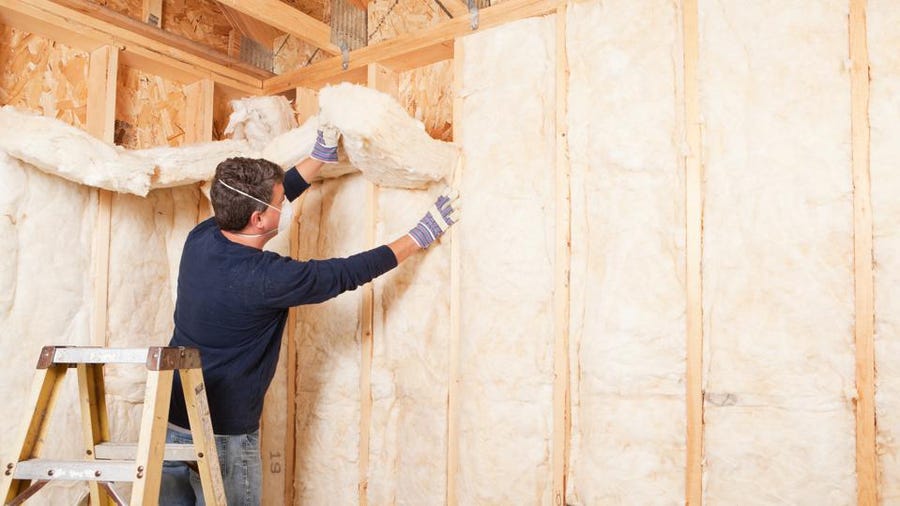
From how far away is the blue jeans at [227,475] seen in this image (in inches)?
83.2

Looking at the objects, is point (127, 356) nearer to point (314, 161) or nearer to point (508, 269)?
point (314, 161)

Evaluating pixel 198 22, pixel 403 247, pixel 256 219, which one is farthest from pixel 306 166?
pixel 198 22

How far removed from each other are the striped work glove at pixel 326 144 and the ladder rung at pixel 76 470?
1318mm

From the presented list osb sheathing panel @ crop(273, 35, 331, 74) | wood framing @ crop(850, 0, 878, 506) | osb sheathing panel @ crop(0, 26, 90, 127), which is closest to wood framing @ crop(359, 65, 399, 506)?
osb sheathing panel @ crop(273, 35, 331, 74)

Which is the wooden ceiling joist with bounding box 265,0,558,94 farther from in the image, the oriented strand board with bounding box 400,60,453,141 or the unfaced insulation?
the unfaced insulation

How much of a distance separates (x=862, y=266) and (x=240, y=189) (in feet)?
6.41

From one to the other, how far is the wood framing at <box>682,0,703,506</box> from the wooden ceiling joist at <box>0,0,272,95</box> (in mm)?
2309

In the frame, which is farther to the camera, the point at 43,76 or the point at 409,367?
Result: the point at 43,76

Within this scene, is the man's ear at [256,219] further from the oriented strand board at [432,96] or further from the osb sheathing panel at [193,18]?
the osb sheathing panel at [193,18]

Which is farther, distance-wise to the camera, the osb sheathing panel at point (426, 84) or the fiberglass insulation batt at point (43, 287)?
the osb sheathing panel at point (426, 84)

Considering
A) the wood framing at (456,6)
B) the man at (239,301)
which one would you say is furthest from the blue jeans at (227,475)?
the wood framing at (456,6)

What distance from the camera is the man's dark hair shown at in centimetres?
216

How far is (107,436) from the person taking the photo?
1965 mm

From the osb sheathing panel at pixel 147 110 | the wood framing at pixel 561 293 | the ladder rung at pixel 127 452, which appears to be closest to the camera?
the ladder rung at pixel 127 452
